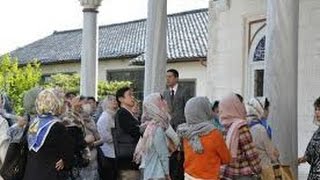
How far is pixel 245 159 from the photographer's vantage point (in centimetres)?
559

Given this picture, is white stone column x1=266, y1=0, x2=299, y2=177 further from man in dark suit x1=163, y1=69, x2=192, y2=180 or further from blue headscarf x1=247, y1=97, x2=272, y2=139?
man in dark suit x1=163, y1=69, x2=192, y2=180

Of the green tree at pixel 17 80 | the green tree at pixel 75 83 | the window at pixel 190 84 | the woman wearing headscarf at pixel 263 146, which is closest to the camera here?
the woman wearing headscarf at pixel 263 146

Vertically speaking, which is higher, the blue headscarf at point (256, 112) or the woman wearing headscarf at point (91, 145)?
the blue headscarf at point (256, 112)

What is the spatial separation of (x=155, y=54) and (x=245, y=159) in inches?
198

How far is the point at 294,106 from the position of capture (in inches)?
296

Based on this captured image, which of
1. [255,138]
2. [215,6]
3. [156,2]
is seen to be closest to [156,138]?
[255,138]

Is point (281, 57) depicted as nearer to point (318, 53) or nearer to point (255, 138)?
point (255, 138)

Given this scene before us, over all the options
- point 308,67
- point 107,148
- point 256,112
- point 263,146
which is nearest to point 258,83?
point 308,67

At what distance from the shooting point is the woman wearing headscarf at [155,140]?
629 centimetres

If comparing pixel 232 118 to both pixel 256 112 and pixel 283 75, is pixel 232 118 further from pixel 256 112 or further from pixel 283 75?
pixel 283 75

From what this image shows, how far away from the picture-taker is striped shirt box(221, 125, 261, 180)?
554 centimetres

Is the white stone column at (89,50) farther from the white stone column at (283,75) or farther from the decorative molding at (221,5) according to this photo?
the white stone column at (283,75)

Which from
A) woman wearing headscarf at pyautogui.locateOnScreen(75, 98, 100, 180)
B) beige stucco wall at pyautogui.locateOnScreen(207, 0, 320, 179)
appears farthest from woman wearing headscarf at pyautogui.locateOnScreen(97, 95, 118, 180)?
beige stucco wall at pyautogui.locateOnScreen(207, 0, 320, 179)

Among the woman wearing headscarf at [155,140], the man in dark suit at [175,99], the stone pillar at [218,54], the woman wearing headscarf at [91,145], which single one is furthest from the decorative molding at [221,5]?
the woman wearing headscarf at [155,140]
